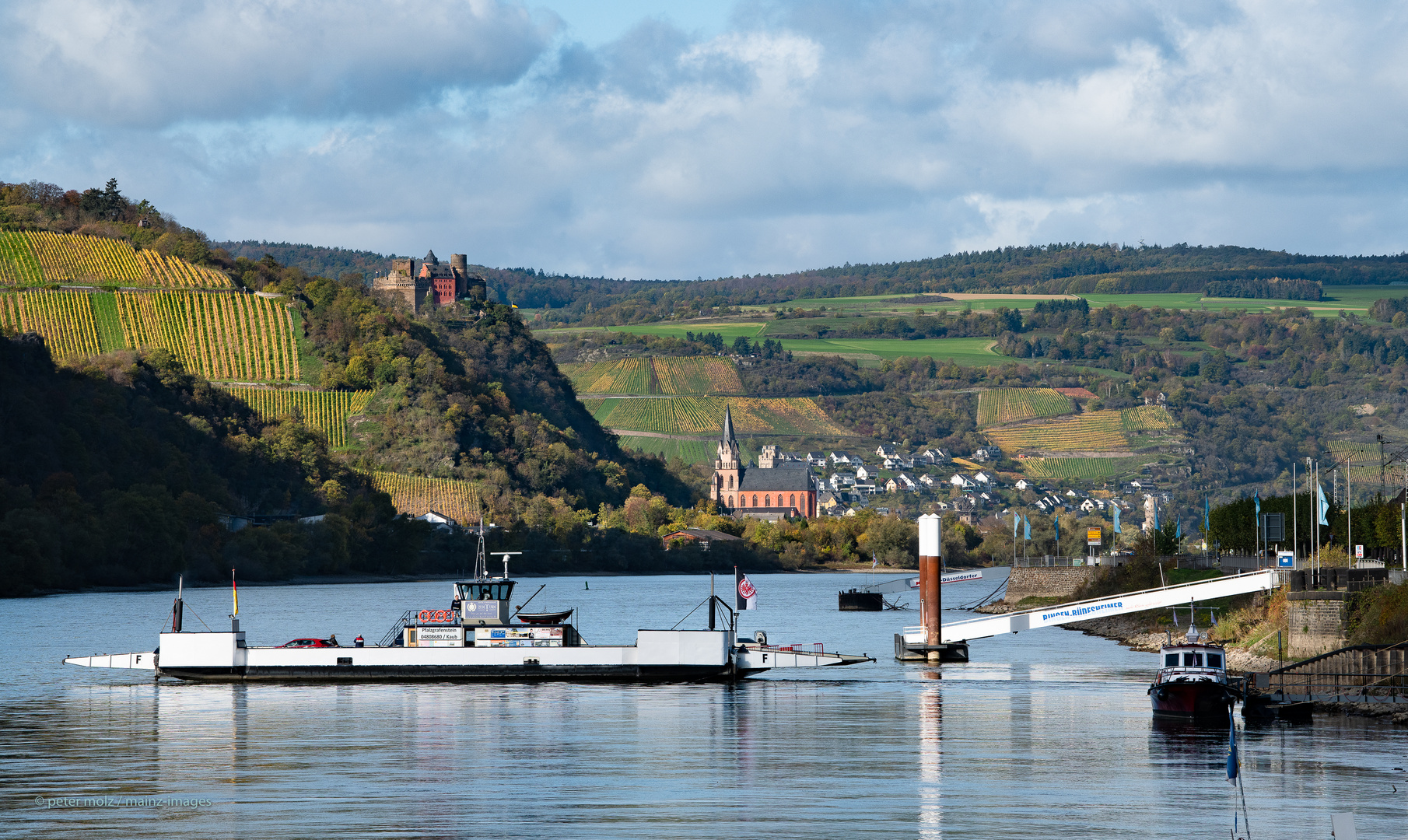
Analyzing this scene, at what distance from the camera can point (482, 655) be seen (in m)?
57.8

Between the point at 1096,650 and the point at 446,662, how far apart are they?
3431 centimetres

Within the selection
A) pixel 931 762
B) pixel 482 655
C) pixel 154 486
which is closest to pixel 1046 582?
pixel 482 655

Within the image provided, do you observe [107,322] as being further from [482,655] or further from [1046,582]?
[482,655]

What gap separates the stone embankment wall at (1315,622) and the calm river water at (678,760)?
5.28m

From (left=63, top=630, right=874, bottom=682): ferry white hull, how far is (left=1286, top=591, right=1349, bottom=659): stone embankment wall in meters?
15.1

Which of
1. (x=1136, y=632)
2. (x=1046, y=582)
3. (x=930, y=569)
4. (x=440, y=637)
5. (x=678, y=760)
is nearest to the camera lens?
(x=678, y=760)

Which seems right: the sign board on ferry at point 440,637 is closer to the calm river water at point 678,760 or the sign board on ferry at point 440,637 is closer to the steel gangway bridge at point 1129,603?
the calm river water at point 678,760

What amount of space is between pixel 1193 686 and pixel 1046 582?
75829mm

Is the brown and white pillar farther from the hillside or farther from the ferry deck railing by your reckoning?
the hillside

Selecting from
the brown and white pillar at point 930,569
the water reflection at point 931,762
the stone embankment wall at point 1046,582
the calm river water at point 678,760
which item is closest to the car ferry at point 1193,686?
the calm river water at point 678,760

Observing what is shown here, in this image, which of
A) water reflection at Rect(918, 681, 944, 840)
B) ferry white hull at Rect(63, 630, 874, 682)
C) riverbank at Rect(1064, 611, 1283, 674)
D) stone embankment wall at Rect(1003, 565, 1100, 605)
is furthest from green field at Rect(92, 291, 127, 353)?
water reflection at Rect(918, 681, 944, 840)

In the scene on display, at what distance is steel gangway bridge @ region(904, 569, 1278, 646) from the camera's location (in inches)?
2463

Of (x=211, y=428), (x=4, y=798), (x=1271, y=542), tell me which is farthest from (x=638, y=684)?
(x=211, y=428)

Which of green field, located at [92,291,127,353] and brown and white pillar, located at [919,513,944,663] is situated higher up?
green field, located at [92,291,127,353]
